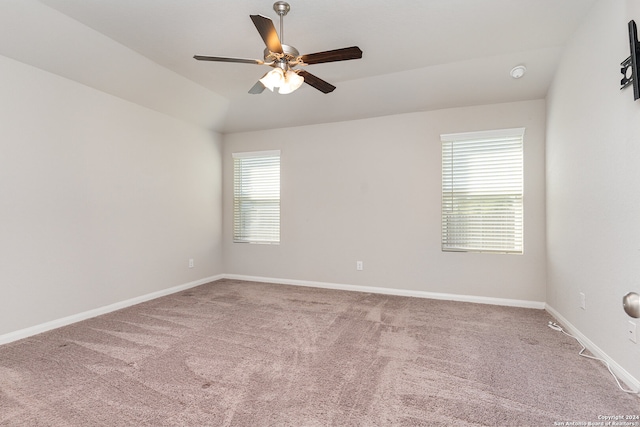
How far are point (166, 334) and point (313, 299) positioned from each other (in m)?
1.80

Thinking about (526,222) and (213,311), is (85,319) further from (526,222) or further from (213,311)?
(526,222)

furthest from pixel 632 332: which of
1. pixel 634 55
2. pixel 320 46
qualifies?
pixel 320 46

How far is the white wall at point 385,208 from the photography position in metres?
3.71

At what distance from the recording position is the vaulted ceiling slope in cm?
251

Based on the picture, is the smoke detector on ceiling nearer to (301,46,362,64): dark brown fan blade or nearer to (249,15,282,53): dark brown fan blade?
(301,46,362,64): dark brown fan blade

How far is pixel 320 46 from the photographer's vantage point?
3088 mm

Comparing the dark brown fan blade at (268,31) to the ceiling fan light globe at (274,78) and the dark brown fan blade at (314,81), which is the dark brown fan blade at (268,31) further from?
the dark brown fan blade at (314,81)

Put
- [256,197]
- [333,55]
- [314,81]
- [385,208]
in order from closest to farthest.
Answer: [333,55], [314,81], [385,208], [256,197]

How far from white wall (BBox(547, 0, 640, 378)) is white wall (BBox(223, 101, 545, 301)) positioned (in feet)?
1.51

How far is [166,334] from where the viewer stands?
2855mm

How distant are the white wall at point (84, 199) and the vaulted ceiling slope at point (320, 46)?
323 mm

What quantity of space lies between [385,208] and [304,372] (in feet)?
8.76

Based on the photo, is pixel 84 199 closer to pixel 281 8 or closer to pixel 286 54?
pixel 286 54

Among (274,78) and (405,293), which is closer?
(274,78)
